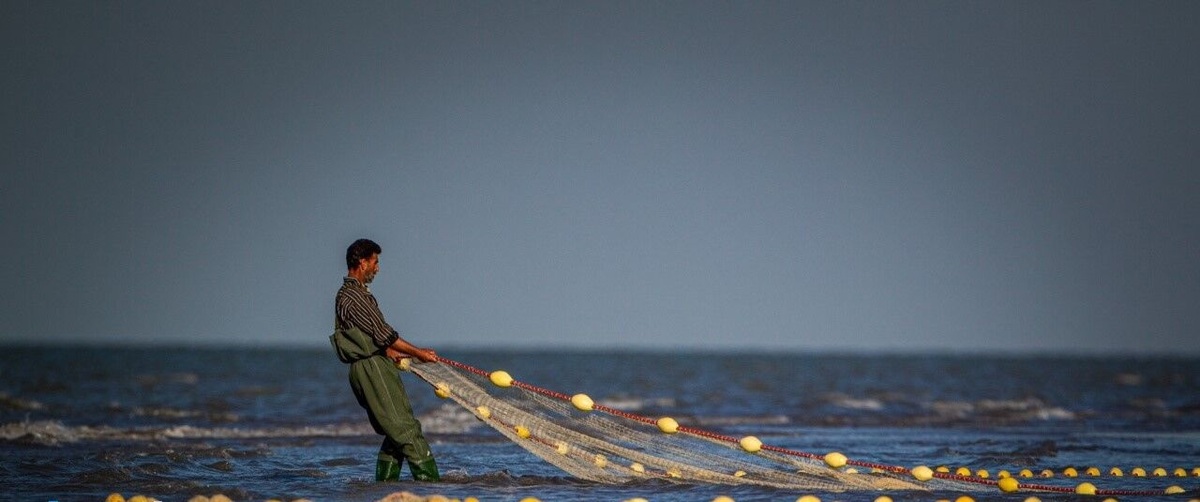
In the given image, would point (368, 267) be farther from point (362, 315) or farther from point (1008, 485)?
point (1008, 485)

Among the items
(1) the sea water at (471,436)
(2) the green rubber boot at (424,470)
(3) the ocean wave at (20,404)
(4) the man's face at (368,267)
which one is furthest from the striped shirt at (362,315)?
(3) the ocean wave at (20,404)

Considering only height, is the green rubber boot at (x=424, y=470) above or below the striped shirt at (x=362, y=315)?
below

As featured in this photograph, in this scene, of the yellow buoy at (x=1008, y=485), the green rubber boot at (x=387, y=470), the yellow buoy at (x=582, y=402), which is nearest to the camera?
the yellow buoy at (x=582, y=402)

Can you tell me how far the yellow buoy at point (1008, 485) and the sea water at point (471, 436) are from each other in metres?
0.14

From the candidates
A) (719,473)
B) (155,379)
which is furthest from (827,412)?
(155,379)

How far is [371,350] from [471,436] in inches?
313

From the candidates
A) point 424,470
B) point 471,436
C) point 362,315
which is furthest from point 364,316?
point 471,436

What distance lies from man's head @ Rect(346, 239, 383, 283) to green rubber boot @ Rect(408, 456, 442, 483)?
4.55 ft

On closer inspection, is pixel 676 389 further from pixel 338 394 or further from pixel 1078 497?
pixel 1078 497

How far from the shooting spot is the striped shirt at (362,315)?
30.8 feet

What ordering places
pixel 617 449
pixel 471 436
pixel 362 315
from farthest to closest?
pixel 471 436 → pixel 617 449 → pixel 362 315

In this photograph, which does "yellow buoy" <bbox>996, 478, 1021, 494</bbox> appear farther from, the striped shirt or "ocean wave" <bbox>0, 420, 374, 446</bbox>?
"ocean wave" <bbox>0, 420, 374, 446</bbox>

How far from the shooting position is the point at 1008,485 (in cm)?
1047

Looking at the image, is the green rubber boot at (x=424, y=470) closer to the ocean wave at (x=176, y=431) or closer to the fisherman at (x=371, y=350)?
the fisherman at (x=371, y=350)
